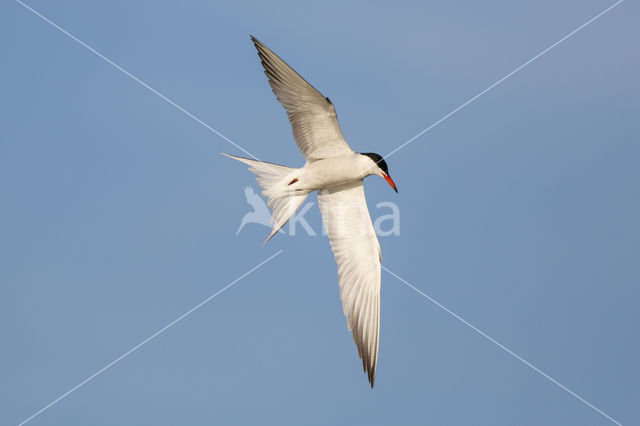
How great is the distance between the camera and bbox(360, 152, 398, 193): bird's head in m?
10.4

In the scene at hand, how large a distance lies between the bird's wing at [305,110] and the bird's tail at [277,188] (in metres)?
0.42

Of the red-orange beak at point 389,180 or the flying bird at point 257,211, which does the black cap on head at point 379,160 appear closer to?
the red-orange beak at point 389,180

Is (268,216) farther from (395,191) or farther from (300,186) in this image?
(395,191)

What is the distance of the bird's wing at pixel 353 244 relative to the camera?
10617mm

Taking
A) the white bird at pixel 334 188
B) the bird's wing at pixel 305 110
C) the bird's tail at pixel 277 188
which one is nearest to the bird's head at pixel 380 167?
the white bird at pixel 334 188

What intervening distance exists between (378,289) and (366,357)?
0.96m

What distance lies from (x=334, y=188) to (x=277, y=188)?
0.84m

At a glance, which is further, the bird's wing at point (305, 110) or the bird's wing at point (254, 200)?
the bird's wing at point (254, 200)

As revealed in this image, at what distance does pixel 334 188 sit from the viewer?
35.9 feet

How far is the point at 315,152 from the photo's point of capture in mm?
10344

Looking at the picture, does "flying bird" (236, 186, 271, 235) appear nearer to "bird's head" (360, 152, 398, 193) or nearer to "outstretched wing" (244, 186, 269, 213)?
"outstretched wing" (244, 186, 269, 213)

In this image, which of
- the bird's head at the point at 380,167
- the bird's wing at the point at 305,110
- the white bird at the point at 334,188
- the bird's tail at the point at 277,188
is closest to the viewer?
the bird's wing at the point at 305,110

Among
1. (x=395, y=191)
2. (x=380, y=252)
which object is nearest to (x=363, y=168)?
(x=395, y=191)

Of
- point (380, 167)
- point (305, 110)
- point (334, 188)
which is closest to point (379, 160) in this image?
point (380, 167)
